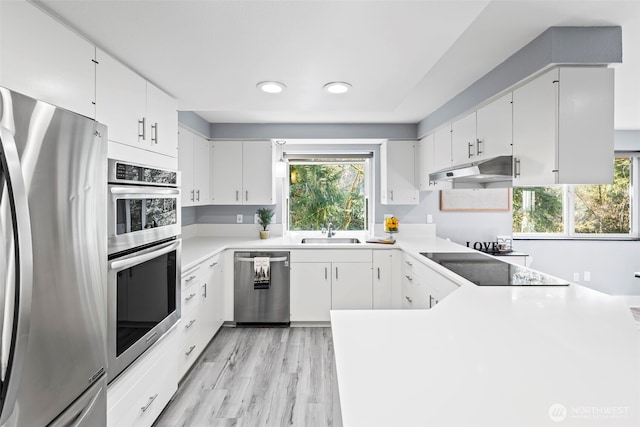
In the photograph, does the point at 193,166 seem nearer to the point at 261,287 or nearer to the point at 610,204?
the point at 261,287

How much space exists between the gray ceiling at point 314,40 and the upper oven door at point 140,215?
2.18ft

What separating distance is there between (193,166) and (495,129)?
276 centimetres

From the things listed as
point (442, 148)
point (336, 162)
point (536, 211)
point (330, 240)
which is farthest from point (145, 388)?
point (536, 211)

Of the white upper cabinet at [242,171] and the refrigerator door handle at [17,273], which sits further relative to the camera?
the white upper cabinet at [242,171]

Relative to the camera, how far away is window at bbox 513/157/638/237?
4.74m

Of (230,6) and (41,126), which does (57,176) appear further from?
(230,6)

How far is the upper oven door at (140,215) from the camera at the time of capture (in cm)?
152

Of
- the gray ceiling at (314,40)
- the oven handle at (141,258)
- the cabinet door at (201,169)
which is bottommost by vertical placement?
the oven handle at (141,258)

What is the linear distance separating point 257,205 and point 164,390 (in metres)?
2.58

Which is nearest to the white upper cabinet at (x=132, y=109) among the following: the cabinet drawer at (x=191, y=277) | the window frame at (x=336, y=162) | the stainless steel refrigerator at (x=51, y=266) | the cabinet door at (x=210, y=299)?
the stainless steel refrigerator at (x=51, y=266)

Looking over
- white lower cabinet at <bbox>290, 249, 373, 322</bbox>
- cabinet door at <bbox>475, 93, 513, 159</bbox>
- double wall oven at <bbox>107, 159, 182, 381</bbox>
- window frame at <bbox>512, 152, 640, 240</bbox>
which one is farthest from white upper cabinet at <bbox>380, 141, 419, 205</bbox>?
double wall oven at <bbox>107, 159, 182, 381</bbox>

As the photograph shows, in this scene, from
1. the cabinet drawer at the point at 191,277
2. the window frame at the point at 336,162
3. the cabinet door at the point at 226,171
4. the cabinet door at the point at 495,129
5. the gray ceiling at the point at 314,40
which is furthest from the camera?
the window frame at the point at 336,162

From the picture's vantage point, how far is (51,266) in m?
1.08

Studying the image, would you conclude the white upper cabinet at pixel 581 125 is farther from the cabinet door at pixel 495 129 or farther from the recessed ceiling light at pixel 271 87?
the recessed ceiling light at pixel 271 87
